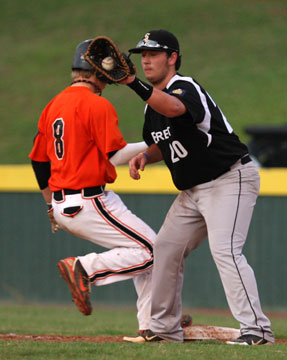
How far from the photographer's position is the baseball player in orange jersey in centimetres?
615

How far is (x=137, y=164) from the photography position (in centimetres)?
626

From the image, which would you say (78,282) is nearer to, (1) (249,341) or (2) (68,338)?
(2) (68,338)

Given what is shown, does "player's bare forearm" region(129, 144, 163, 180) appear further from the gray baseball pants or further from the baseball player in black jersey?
the gray baseball pants

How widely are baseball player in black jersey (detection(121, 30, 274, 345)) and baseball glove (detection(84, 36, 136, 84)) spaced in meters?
0.44

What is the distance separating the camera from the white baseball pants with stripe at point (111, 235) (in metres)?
6.20

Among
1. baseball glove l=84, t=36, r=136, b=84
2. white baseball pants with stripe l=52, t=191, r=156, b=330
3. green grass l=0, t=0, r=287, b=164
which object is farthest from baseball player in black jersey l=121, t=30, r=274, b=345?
green grass l=0, t=0, r=287, b=164

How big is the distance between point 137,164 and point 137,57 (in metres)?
22.1

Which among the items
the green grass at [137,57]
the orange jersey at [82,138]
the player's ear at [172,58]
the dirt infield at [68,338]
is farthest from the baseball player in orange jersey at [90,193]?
the green grass at [137,57]

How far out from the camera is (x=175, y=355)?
16.5 ft

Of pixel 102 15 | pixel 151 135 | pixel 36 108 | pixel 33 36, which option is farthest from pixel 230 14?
pixel 151 135

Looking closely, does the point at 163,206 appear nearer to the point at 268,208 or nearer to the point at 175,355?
the point at 268,208

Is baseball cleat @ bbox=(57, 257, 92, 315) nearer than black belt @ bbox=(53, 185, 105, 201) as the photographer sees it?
Yes

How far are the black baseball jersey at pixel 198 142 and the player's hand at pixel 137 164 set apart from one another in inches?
8.4

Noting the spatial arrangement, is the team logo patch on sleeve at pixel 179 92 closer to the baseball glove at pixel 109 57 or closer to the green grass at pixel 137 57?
the baseball glove at pixel 109 57
